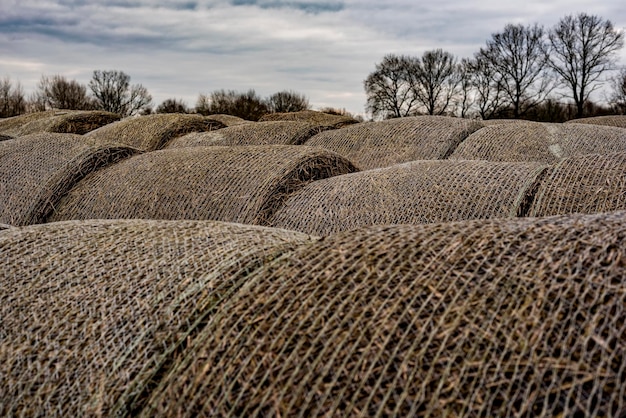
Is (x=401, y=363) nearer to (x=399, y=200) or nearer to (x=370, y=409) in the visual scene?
(x=370, y=409)

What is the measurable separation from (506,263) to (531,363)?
29 cm

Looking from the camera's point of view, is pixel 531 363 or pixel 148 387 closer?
pixel 531 363

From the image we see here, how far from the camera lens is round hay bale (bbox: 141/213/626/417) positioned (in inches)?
48.6

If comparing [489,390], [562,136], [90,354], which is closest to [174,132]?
[562,136]

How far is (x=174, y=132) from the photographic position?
6824 mm

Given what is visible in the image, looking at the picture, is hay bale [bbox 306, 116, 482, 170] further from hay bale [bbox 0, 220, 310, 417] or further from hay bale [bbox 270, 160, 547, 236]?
hay bale [bbox 0, 220, 310, 417]

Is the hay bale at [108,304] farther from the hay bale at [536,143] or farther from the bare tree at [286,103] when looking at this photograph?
the bare tree at [286,103]

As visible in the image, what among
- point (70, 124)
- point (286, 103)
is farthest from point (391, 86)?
point (70, 124)

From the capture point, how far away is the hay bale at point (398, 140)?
5.48m

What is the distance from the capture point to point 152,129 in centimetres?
676

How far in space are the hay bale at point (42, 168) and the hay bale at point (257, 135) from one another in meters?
1.75

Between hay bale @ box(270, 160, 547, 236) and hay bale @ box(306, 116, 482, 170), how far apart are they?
6.45 ft

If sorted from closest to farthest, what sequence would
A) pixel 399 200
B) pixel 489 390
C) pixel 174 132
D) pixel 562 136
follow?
pixel 489 390, pixel 399 200, pixel 562 136, pixel 174 132

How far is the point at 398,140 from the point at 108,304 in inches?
169
